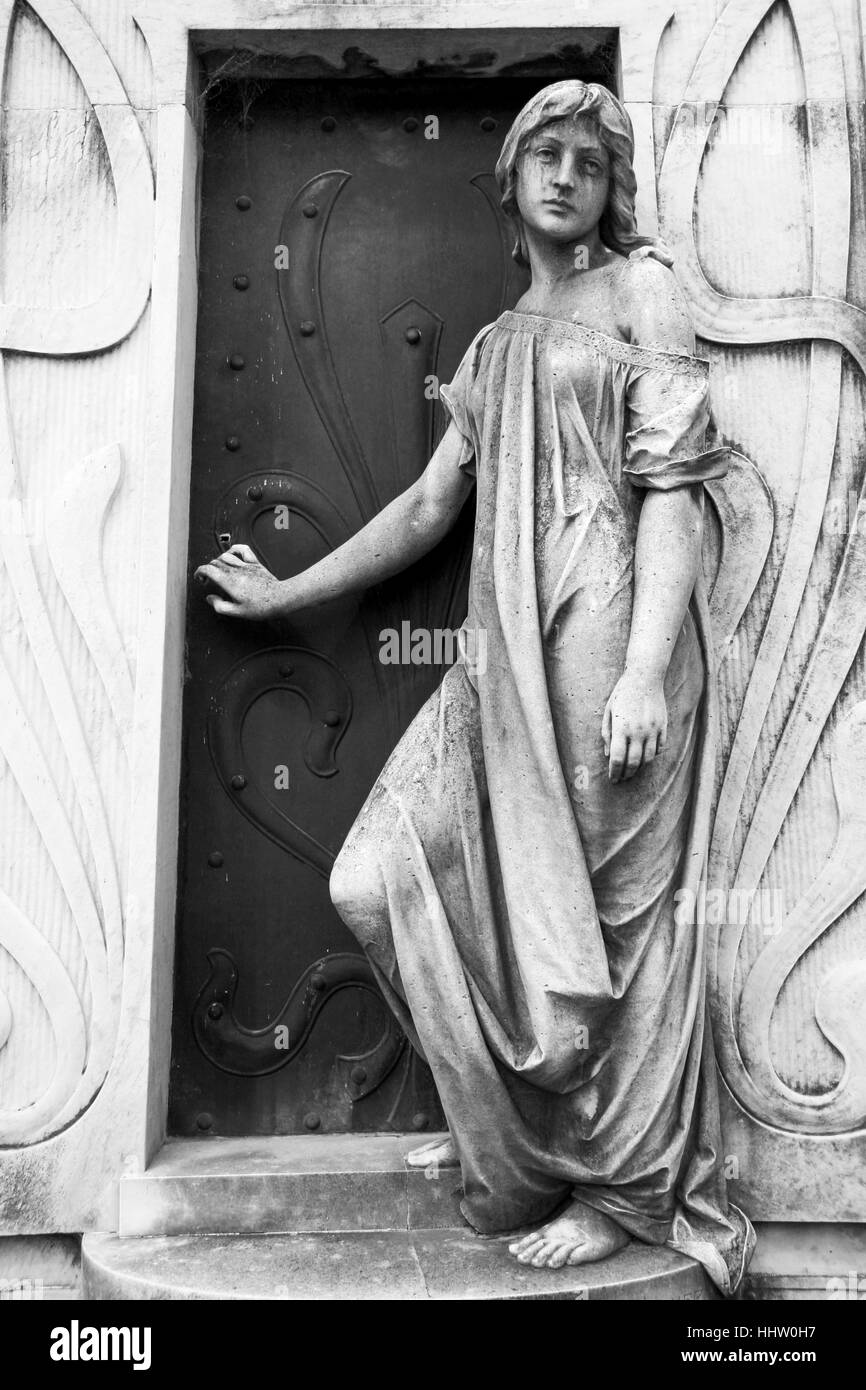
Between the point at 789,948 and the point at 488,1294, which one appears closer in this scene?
the point at 488,1294

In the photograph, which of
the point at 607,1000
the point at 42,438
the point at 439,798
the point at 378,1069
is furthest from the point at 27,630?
the point at 607,1000

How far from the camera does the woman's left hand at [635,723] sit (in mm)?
3125

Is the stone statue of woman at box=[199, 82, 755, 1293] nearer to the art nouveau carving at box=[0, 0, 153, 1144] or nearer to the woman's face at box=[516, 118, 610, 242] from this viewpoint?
the woman's face at box=[516, 118, 610, 242]

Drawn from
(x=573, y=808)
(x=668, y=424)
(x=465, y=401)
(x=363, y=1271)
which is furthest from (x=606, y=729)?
(x=363, y=1271)

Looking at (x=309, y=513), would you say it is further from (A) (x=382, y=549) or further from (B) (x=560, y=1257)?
(B) (x=560, y=1257)

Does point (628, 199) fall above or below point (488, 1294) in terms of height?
above

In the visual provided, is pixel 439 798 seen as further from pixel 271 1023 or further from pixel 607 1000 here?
pixel 271 1023

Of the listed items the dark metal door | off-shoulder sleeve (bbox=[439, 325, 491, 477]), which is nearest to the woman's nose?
off-shoulder sleeve (bbox=[439, 325, 491, 477])

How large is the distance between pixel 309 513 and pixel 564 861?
1358 millimetres

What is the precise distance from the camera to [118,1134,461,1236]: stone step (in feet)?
11.0

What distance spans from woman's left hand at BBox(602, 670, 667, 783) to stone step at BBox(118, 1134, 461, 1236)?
1.13m

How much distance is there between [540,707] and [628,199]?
134 cm

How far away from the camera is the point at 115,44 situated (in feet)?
12.9

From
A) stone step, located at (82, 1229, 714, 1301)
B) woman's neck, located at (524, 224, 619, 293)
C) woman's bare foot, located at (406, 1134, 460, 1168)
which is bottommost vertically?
stone step, located at (82, 1229, 714, 1301)
